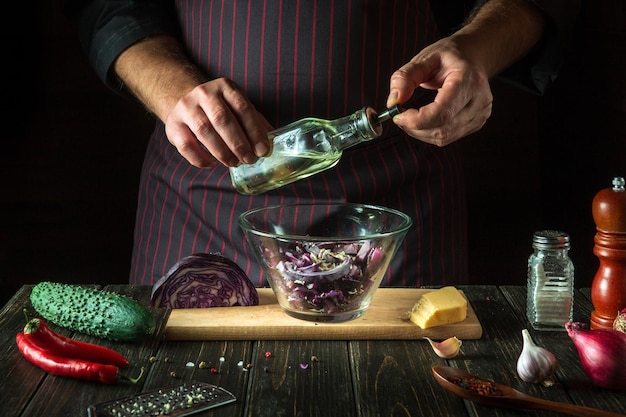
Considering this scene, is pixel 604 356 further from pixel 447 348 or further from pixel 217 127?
pixel 217 127

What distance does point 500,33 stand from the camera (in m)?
1.89

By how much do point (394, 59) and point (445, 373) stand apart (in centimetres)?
86

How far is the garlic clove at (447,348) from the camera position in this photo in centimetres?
137

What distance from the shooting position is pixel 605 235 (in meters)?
1.43

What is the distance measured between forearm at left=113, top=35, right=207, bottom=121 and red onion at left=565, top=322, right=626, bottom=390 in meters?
0.90

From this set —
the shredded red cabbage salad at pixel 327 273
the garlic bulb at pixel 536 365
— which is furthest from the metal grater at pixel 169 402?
the garlic bulb at pixel 536 365

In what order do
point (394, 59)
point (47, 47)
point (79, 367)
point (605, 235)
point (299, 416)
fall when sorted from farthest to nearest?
1. point (47, 47)
2. point (394, 59)
3. point (605, 235)
4. point (79, 367)
5. point (299, 416)

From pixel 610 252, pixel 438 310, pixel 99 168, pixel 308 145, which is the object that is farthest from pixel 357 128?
pixel 99 168

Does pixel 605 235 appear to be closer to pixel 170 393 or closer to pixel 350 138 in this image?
pixel 350 138

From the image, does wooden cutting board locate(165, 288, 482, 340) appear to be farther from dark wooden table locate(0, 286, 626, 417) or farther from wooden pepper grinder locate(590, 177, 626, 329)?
wooden pepper grinder locate(590, 177, 626, 329)

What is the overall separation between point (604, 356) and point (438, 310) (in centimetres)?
29

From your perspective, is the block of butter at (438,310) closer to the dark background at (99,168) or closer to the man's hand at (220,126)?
the man's hand at (220,126)

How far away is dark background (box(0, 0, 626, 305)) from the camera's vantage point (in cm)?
256

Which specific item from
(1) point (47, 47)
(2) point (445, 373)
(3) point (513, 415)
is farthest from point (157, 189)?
(3) point (513, 415)
